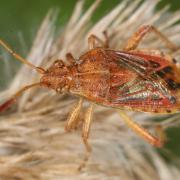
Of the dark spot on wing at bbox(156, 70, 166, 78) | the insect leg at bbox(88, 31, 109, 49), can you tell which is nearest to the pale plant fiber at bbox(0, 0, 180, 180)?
the insect leg at bbox(88, 31, 109, 49)

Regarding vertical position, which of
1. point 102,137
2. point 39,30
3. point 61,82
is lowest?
point 102,137

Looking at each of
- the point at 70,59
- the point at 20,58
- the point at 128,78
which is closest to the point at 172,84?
the point at 128,78

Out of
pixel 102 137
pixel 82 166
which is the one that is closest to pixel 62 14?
pixel 102 137

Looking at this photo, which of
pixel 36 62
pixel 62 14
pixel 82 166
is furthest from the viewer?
pixel 62 14

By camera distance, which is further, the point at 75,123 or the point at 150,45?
the point at 150,45

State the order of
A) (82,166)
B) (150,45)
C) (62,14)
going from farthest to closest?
1. (62,14)
2. (150,45)
3. (82,166)

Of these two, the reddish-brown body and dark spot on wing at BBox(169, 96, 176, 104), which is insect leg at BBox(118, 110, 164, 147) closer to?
the reddish-brown body

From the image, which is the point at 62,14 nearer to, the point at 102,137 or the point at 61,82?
the point at 61,82

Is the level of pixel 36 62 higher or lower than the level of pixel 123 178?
higher
